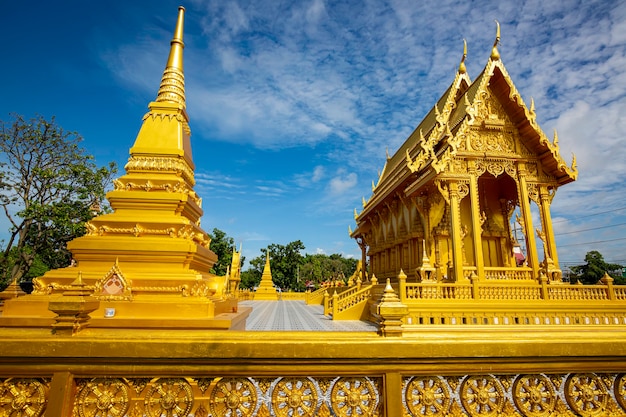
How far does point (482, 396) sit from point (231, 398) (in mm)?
1673

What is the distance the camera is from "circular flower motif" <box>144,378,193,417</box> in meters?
2.07

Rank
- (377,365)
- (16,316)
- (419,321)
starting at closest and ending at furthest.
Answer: (377,365), (16,316), (419,321)

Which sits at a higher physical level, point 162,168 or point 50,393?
point 162,168

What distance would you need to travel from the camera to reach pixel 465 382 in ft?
7.29

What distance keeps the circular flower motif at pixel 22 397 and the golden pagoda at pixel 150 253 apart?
3576 mm

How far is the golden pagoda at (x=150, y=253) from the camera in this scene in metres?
5.77

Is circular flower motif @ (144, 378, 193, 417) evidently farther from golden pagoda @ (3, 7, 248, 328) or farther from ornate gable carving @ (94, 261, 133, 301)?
ornate gable carving @ (94, 261, 133, 301)

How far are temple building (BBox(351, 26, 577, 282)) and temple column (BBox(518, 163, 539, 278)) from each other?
0.10ft

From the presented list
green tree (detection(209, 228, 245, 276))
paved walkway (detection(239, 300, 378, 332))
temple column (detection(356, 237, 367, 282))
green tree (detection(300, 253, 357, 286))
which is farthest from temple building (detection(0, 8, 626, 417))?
green tree (detection(300, 253, 357, 286))

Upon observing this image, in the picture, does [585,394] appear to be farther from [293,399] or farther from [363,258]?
[363,258]

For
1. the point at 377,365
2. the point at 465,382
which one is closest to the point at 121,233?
the point at 377,365

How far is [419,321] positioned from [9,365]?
33.5 feet

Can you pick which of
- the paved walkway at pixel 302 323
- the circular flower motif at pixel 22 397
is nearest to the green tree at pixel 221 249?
the paved walkway at pixel 302 323

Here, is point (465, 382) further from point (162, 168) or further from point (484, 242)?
point (484, 242)
